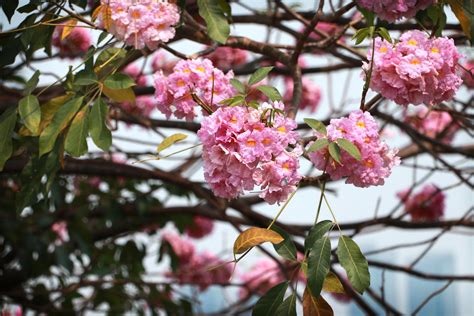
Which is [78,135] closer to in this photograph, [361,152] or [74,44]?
[361,152]

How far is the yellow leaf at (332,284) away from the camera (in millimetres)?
1368

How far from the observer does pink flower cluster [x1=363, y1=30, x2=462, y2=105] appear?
140 cm

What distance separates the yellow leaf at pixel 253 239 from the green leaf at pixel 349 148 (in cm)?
18

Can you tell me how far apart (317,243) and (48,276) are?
7.49ft

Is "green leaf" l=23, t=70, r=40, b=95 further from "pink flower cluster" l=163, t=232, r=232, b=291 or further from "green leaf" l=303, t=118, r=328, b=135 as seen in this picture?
"pink flower cluster" l=163, t=232, r=232, b=291

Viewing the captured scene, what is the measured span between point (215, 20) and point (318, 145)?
414mm

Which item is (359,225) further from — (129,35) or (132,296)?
(129,35)

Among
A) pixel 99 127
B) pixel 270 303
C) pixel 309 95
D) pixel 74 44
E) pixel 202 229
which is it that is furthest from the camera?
pixel 202 229

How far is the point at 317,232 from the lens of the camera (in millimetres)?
1357

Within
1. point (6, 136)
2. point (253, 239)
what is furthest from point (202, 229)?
point (253, 239)

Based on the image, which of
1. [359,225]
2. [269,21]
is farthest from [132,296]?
[269,21]

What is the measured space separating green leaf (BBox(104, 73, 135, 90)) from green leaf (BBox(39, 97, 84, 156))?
59 millimetres

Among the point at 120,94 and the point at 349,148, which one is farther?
the point at 120,94

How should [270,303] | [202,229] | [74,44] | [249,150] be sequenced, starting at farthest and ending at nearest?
[202,229]
[74,44]
[270,303]
[249,150]
